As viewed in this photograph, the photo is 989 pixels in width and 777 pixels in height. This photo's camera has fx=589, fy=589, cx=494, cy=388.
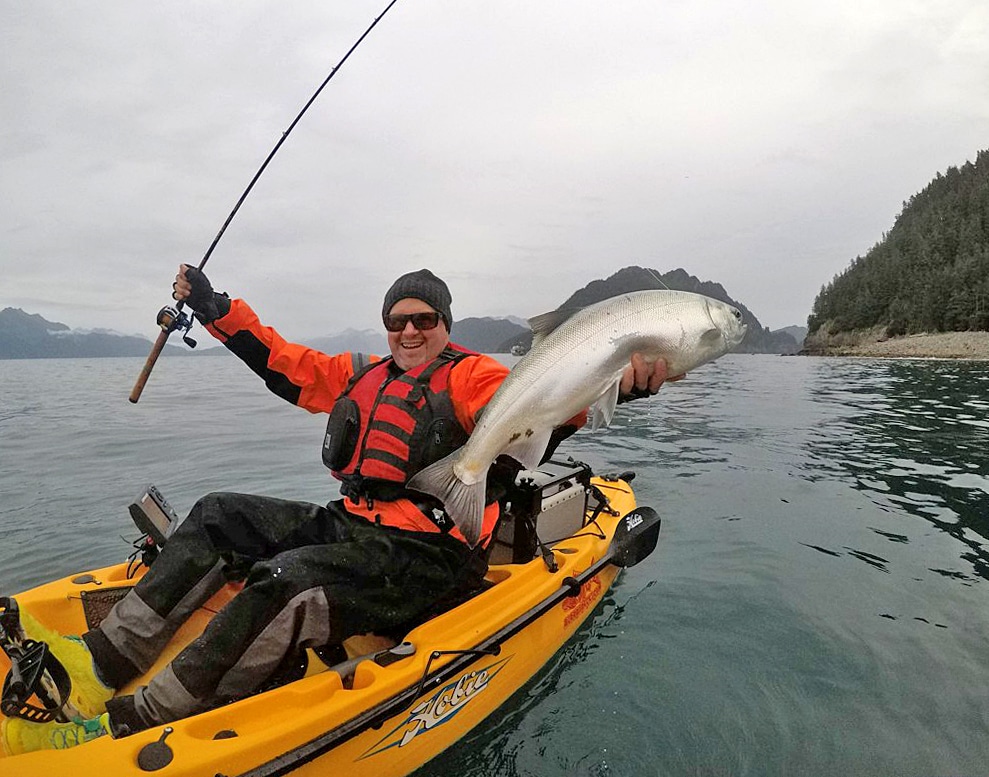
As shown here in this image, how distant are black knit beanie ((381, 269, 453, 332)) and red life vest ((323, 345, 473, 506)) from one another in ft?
1.14

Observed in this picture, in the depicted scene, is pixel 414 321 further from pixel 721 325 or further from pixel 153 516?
pixel 153 516

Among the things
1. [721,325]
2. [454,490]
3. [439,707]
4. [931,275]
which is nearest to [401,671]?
[439,707]

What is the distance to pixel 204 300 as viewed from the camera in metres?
4.39

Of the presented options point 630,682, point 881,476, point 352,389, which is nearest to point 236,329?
point 352,389

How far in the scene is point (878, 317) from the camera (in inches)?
3255

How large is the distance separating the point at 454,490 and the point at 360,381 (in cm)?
150

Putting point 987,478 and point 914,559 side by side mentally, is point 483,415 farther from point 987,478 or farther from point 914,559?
point 987,478

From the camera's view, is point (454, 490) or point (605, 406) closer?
point (605, 406)

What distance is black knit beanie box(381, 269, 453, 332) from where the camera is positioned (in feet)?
12.9

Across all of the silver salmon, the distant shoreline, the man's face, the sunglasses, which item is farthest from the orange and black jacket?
the distant shoreline

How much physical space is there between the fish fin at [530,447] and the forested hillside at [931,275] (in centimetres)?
7376

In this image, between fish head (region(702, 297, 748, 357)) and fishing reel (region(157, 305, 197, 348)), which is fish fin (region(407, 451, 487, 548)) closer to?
fish head (region(702, 297, 748, 357))

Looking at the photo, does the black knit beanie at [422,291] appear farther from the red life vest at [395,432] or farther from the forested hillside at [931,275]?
the forested hillside at [931,275]

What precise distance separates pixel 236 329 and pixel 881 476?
9.69 m
